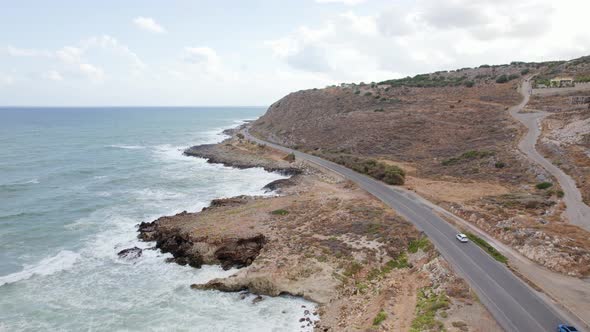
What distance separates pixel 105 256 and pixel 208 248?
31.4ft

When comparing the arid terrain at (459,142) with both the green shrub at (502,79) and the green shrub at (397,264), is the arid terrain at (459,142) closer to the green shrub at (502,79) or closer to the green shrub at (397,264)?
the green shrub at (502,79)

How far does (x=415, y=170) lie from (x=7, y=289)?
46958mm

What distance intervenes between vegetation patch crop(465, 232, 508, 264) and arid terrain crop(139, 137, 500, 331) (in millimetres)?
3580

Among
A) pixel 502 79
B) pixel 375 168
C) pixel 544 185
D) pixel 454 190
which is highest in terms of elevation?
pixel 502 79

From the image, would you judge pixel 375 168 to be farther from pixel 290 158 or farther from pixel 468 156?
pixel 290 158

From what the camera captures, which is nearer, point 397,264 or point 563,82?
point 397,264

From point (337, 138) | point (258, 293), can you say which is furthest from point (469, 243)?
point (337, 138)

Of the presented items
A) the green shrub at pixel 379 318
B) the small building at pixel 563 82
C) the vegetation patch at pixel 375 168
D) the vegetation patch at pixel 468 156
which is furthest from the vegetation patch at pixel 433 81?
the green shrub at pixel 379 318

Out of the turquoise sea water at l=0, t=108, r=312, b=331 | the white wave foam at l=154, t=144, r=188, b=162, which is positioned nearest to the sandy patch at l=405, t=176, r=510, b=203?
the turquoise sea water at l=0, t=108, r=312, b=331

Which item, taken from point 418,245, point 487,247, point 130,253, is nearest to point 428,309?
point 418,245

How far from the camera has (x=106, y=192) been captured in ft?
170

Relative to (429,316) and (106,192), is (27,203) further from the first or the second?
(429,316)

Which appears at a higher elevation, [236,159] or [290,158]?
[290,158]

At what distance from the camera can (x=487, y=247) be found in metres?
27.0
